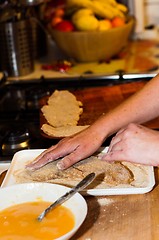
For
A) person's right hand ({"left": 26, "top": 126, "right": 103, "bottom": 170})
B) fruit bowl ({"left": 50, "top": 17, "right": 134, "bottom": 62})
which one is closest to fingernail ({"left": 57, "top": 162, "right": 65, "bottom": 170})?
person's right hand ({"left": 26, "top": 126, "right": 103, "bottom": 170})

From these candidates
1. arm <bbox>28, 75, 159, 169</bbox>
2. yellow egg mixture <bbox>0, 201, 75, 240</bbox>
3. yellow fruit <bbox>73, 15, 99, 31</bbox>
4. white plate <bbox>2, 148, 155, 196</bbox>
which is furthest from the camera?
yellow fruit <bbox>73, 15, 99, 31</bbox>

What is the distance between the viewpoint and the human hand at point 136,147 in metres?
1.09

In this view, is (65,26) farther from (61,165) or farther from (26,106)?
(61,165)

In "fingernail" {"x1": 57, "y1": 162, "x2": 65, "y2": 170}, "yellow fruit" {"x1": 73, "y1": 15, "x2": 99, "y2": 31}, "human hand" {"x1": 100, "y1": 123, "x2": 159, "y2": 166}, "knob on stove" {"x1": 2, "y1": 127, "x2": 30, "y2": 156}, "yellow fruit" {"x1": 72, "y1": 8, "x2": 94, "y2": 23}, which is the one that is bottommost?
"knob on stove" {"x1": 2, "y1": 127, "x2": 30, "y2": 156}

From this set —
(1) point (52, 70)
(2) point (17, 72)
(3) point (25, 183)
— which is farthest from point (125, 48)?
(3) point (25, 183)

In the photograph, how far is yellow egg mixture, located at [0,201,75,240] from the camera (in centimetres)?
90

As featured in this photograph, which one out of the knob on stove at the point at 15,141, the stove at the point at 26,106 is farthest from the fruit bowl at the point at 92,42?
the knob on stove at the point at 15,141

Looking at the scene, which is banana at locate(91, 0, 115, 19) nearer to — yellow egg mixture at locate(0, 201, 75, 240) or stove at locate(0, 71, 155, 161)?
stove at locate(0, 71, 155, 161)

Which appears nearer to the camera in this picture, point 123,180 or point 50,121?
point 123,180

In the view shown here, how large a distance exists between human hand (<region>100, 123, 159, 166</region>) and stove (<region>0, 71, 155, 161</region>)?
0.30 m

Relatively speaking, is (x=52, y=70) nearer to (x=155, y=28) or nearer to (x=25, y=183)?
(x=155, y=28)

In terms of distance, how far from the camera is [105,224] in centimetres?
98

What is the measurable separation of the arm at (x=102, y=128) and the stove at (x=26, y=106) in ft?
0.54

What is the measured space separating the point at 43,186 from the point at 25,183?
0.14 feet
